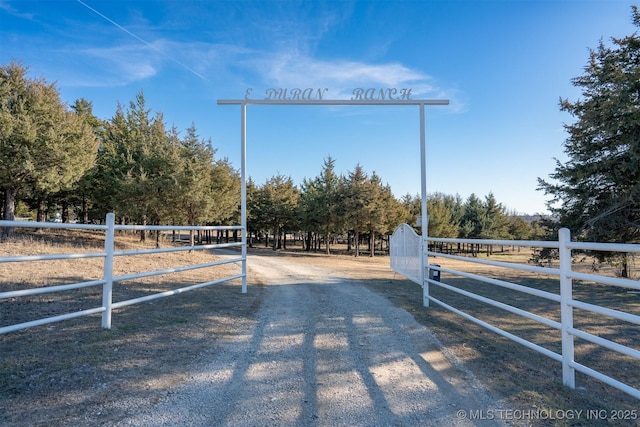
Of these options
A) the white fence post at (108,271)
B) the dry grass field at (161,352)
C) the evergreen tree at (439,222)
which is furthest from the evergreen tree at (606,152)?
the evergreen tree at (439,222)

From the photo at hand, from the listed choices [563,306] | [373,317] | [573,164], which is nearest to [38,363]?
[373,317]

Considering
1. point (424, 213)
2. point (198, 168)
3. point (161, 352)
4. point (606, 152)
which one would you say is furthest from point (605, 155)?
point (198, 168)

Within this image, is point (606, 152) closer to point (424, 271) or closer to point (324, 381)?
point (424, 271)

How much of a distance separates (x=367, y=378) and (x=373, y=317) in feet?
7.37

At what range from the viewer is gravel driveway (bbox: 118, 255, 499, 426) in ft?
7.96

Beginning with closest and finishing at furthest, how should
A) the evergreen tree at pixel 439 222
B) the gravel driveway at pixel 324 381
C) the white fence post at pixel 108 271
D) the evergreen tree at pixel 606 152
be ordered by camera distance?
the gravel driveway at pixel 324 381
the white fence post at pixel 108 271
the evergreen tree at pixel 606 152
the evergreen tree at pixel 439 222

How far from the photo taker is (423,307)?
246 inches

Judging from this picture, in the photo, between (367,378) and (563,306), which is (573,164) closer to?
(563,306)

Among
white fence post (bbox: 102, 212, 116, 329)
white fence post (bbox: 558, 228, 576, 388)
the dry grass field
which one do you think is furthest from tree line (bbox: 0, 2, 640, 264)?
white fence post (bbox: 102, 212, 116, 329)

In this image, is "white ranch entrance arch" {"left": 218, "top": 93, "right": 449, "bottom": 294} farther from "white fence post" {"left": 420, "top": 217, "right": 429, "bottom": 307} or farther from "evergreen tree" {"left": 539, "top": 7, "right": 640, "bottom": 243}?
"evergreen tree" {"left": 539, "top": 7, "right": 640, "bottom": 243}

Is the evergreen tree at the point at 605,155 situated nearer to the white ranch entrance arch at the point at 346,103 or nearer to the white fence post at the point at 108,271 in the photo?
the white ranch entrance arch at the point at 346,103

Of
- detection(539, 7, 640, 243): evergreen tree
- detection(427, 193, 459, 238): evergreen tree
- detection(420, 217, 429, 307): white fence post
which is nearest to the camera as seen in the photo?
detection(420, 217, 429, 307): white fence post

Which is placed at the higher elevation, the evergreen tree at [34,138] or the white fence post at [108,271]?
the evergreen tree at [34,138]

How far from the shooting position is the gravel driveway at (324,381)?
2426mm
